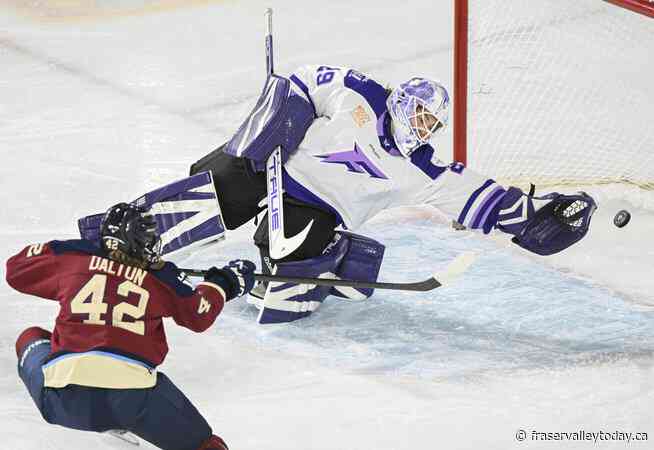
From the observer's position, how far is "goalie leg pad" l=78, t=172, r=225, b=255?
331 centimetres

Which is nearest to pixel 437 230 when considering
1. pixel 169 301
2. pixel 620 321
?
pixel 620 321

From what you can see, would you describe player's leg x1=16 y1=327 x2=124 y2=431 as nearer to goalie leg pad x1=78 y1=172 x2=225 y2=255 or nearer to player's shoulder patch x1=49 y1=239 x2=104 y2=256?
player's shoulder patch x1=49 y1=239 x2=104 y2=256

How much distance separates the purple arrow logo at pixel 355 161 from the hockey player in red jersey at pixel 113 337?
798 millimetres

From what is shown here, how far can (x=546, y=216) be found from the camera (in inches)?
132

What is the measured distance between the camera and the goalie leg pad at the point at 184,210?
10.8 feet

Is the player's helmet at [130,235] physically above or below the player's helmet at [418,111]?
below

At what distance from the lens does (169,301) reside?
8.44 ft

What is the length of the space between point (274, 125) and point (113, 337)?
973 millimetres

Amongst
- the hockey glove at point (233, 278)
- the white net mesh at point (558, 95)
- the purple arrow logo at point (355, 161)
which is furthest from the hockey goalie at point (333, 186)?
the white net mesh at point (558, 95)

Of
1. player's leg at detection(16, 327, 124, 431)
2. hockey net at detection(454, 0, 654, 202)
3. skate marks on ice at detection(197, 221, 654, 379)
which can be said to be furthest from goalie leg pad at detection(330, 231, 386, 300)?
player's leg at detection(16, 327, 124, 431)

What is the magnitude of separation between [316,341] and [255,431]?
53 centimetres

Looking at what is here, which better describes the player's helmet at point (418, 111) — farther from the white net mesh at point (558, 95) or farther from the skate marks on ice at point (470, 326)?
the white net mesh at point (558, 95)

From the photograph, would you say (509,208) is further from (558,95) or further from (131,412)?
(131,412)

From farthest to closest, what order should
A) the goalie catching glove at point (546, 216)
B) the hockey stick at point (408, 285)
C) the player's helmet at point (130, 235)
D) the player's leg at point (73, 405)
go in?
the goalie catching glove at point (546, 216) < the hockey stick at point (408, 285) < the player's helmet at point (130, 235) < the player's leg at point (73, 405)
